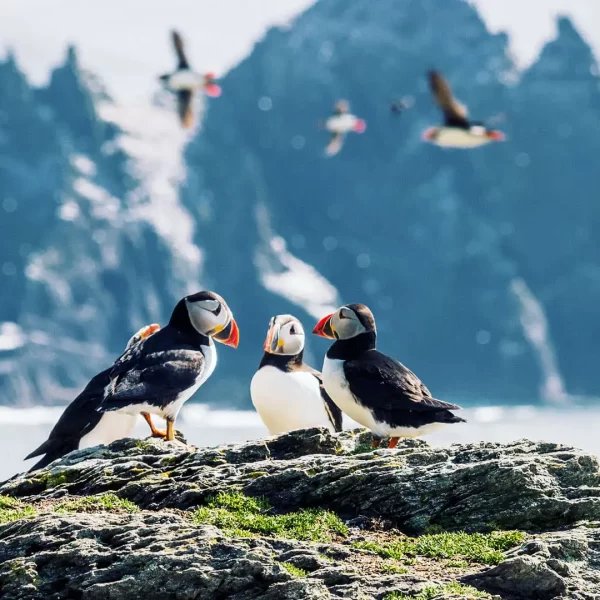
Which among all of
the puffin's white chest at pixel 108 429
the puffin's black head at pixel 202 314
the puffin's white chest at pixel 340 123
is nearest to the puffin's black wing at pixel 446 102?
the puffin's black head at pixel 202 314

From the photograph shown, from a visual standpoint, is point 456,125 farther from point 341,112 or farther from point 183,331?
point 341,112

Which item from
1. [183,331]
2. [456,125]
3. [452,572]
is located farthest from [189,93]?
[452,572]

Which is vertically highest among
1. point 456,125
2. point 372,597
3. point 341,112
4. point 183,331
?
point 341,112

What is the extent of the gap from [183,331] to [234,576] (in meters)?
5.34

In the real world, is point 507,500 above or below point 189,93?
below

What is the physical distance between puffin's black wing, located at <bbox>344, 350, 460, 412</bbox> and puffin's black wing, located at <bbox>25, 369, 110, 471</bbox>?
10.5ft

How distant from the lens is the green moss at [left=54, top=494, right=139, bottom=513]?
11.0m

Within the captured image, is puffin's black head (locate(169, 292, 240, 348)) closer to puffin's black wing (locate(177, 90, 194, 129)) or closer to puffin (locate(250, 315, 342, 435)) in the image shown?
puffin (locate(250, 315, 342, 435))

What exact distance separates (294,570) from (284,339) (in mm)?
7529

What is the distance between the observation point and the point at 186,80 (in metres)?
22.3

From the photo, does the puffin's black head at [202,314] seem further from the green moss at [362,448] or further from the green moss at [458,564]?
the green moss at [458,564]

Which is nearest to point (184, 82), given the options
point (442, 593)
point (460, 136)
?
point (460, 136)

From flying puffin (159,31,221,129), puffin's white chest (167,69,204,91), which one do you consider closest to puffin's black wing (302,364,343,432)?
flying puffin (159,31,221,129)

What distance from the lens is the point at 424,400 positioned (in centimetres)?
1289
